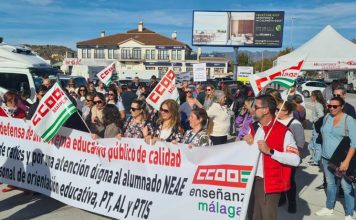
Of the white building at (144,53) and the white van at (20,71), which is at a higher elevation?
the white building at (144,53)

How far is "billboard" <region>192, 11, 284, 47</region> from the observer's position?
31422 mm

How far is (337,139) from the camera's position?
5.19 metres

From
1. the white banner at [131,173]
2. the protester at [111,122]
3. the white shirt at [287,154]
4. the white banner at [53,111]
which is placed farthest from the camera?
the protester at [111,122]

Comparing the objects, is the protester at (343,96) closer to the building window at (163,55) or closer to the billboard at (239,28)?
the billboard at (239,28)

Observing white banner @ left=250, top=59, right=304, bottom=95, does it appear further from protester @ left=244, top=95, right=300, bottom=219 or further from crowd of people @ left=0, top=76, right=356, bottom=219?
protester @ left=244, top=95, right=300, bottom=219

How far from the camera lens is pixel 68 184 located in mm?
5430

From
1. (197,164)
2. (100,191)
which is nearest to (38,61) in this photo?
(100,191)

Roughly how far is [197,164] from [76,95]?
23.2 feet

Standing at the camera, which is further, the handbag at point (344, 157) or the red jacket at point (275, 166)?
the handbag at point (344, 157)

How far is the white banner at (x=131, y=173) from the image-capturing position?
4113 millimetres

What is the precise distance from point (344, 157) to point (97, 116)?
4.15 meters

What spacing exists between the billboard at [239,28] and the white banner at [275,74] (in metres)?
26.9

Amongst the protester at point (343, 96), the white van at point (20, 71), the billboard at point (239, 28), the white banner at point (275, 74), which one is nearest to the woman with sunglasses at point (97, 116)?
the white banner at point (275, 74)

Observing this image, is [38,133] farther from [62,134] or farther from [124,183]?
[124,183]
